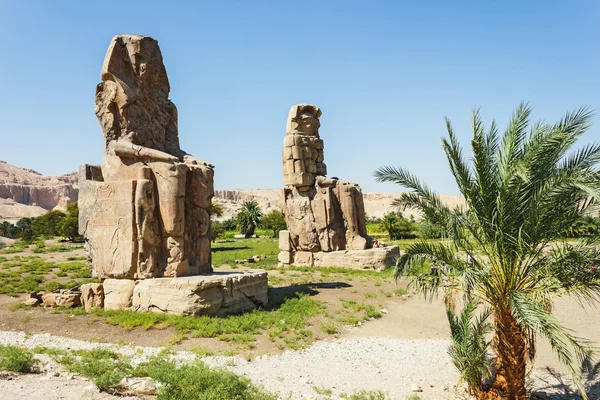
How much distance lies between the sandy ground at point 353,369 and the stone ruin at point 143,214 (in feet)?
5.67

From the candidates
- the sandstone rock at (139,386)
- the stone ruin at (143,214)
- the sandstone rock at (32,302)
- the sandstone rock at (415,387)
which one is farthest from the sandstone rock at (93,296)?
the sandstone rock at (415,387)

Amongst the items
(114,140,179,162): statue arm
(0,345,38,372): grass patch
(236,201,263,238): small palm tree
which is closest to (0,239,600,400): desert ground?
(0,345,38,372): grass patch

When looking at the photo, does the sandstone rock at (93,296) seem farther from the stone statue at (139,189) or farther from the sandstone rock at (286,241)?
the sandstone rock at (286,241)

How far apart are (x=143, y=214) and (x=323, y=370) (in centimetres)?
527

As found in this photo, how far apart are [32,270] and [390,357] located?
45.7ft

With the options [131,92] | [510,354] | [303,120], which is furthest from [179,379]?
[303,120]

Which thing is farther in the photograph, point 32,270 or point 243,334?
point 32,270

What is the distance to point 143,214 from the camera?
9.50 m

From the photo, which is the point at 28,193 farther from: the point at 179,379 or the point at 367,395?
the point at 367,395

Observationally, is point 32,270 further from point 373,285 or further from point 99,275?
point 373,285

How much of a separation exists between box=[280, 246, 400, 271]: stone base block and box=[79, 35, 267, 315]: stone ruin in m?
6.84

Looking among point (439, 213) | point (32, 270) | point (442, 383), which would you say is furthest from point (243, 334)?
point (32, 270)

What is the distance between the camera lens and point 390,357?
786 cm

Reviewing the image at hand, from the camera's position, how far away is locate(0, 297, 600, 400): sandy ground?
18.4ft
